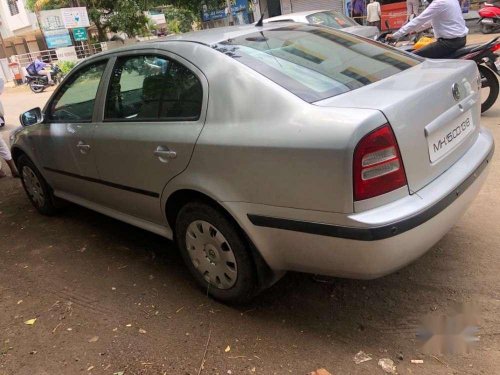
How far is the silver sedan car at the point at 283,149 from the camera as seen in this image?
2.19m

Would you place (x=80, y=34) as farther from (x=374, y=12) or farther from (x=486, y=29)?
(x=486, y=29)

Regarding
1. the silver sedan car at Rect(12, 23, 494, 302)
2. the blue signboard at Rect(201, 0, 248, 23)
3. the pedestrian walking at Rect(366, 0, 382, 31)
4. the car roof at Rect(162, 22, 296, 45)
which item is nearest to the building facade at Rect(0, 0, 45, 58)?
the blue signboard at Rect(201, 0, 248, 23)

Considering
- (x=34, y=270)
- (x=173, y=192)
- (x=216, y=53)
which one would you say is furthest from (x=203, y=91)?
(x=34, y=270)

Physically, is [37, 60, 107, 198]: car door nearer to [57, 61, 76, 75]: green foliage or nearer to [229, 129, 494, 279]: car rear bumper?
[229, 129, 494, 279]: car rear bumper

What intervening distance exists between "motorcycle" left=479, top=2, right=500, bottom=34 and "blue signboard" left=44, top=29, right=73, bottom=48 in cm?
2103

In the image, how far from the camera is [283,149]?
2.30 metres

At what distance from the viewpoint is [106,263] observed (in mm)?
3721

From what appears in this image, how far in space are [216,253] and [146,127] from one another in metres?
0.92

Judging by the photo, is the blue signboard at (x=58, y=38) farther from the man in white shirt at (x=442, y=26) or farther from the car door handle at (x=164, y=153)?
the car door handle at (x=164, y=153)

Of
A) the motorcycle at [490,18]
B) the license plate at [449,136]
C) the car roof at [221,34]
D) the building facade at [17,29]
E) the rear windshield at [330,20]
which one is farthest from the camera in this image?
the building facade at [17,29]

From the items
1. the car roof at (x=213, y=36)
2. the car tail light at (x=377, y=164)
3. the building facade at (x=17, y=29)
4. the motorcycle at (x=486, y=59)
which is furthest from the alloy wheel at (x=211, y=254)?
the building facade at (x=17, y=29)

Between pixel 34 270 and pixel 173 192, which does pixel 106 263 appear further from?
pixel 173 192

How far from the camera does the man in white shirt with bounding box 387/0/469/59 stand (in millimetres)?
5883

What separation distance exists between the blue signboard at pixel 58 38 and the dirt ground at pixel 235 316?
25.0 metres
